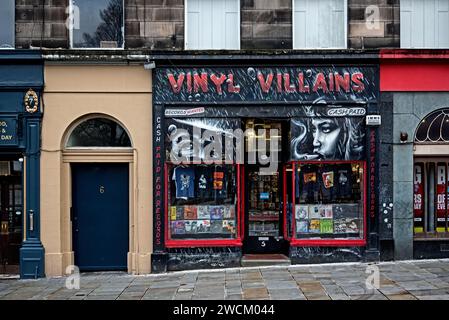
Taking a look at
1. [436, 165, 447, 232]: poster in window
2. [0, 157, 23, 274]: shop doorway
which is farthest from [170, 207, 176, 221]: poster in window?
[436, 165, 447, 232]: poster in window

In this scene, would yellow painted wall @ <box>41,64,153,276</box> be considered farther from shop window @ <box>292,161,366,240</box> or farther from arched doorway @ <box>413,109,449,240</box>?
arched doorway @ <box>413,109,449,240</box>

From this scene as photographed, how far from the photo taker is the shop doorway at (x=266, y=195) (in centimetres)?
1404

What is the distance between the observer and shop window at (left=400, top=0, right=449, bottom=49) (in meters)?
13.7

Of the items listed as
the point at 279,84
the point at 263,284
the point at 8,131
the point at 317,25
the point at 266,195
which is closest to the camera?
the point at 263,284

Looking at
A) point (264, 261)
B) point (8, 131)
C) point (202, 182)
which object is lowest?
point (264, 261)

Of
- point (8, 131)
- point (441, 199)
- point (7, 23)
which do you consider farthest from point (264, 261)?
point (7, 23)

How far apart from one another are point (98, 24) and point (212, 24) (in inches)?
108

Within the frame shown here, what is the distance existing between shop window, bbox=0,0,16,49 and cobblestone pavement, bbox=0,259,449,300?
5.60m

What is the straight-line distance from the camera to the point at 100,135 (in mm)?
13500

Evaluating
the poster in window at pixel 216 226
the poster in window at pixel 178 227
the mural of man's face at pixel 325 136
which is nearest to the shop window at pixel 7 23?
the poster in window at pixel 178 227

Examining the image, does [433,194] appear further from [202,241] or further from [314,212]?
[202,241]

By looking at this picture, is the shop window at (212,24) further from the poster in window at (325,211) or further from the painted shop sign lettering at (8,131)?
the painted shop sign lettering at (8,131)

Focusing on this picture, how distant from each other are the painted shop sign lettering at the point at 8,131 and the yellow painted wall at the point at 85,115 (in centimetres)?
65
